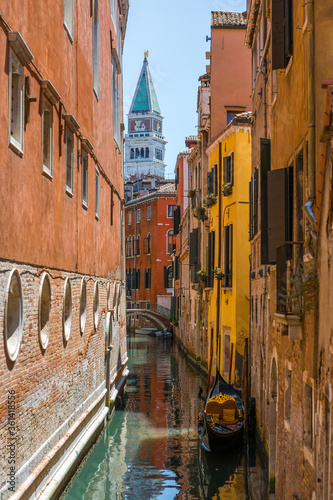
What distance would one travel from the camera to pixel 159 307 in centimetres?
4941

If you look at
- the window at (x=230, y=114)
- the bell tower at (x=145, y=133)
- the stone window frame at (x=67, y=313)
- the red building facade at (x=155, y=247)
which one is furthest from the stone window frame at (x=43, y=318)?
the bell tower at (x=145, y=133)

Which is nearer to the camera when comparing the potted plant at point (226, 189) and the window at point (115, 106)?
the potted plant at point (226, 189)

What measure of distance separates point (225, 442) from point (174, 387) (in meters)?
10.3

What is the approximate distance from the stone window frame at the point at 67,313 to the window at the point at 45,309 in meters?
1.11

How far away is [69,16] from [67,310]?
15.5ft

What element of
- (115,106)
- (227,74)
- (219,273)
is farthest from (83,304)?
(227,74)

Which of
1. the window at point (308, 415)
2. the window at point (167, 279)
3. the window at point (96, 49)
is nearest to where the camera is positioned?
the window at point (308, 415)

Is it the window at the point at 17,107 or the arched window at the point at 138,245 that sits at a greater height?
the arched window at the point at 138,245

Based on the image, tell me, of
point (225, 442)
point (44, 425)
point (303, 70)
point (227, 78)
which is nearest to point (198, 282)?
point (227, 78)

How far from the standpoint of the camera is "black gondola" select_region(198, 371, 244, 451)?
14.2m

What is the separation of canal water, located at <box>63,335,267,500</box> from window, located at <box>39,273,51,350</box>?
2.59 metres

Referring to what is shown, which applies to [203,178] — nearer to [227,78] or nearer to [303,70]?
[227,78]

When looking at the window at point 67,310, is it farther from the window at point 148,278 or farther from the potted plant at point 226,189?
the window at point 148,278

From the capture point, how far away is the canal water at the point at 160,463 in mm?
11781
